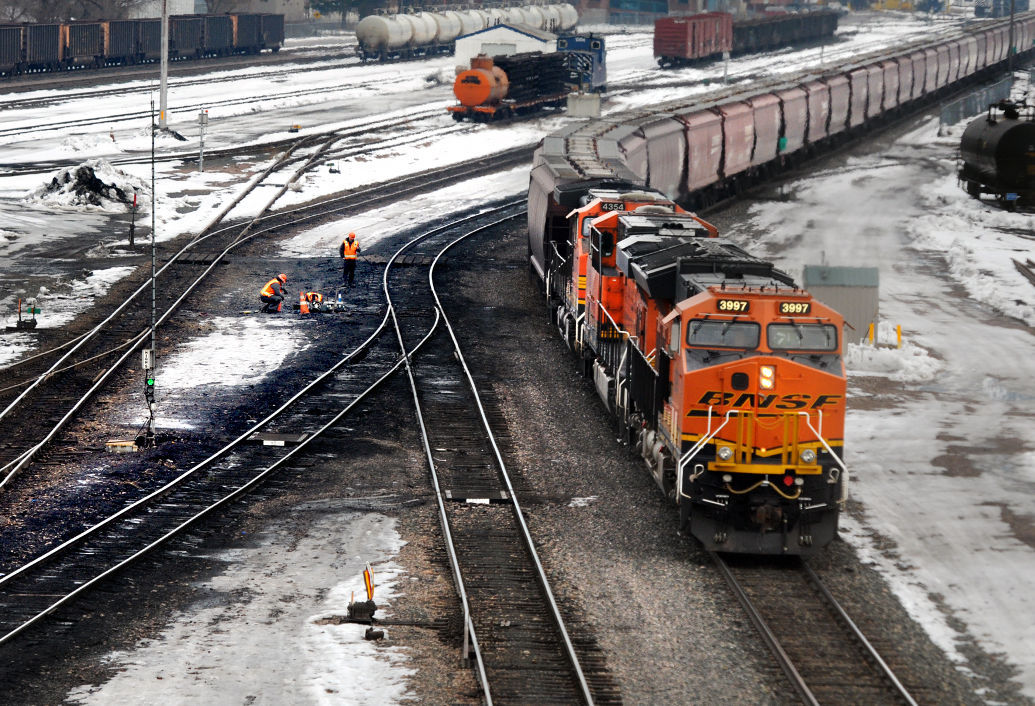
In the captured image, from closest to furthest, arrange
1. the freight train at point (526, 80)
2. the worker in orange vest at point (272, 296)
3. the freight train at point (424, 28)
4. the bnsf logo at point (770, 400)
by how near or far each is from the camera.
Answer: the bnsf logo at point (770, 400), the worker in orange vest at point (272, 296), the freight train at point (526, 80), the freight train at point (424, 28)

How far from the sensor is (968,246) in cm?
4172

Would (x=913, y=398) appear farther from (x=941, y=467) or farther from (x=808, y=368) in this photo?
(x=808, y=368)

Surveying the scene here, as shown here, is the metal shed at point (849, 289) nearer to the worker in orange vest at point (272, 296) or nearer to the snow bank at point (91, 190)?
the worker in orange vest at point (272, 296)

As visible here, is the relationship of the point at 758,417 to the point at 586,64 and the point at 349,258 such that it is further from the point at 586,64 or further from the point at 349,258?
the point at 586,64

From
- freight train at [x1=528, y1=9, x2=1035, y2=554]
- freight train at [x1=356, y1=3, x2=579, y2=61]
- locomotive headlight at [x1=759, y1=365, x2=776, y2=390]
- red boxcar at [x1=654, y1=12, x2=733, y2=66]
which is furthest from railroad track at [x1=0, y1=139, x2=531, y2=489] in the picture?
red boxcar at [x1=654, y1=12, x2=733, y2=66]

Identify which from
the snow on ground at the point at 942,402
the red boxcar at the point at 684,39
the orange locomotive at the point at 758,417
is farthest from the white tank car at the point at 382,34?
the orange locomotive at the point at 758,417

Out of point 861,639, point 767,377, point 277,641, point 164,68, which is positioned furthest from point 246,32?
point 861,639

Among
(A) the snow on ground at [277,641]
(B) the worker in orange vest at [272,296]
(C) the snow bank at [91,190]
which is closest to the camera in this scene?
(A) the snow on ground at [277,641]

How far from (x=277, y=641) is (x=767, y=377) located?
6.71 metres

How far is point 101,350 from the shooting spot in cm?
2702

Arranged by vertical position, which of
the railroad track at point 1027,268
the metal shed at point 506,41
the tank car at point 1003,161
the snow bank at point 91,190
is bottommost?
the railroad track at point 1027,268

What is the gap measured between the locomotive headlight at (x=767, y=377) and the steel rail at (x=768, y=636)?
237 cm

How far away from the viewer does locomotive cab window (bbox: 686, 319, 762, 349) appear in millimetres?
16562

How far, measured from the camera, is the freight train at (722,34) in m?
91.2
